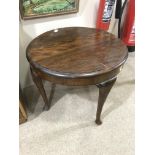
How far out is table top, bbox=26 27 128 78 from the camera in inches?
48.5

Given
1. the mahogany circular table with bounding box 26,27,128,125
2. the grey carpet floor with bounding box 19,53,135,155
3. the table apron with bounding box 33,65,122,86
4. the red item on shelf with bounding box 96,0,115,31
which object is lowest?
the grey carpet floor with bounding box 19,53,135,155

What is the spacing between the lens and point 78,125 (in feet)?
5.16

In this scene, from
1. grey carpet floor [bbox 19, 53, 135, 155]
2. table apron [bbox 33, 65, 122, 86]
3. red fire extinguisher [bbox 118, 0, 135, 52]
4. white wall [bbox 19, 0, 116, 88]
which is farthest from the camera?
red fire extinguisher [bbox 118, 0, 135, 52]

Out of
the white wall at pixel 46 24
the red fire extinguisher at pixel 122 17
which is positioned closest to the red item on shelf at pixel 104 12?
the red fire extinguisher at pixel 122 17

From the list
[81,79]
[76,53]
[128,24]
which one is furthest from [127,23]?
[81,79]

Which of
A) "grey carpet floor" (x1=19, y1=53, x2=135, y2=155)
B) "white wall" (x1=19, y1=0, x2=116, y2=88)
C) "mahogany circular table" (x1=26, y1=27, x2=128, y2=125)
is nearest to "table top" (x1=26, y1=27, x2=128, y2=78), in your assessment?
"mahogany circular table" (x1=26, y1=27, x2=128, y2=125)

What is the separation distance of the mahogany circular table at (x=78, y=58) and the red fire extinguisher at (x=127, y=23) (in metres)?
0.60

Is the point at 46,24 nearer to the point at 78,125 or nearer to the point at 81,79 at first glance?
the point at 81,79

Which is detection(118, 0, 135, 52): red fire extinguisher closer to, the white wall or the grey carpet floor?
the white wall

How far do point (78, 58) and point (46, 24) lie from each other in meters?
0.57

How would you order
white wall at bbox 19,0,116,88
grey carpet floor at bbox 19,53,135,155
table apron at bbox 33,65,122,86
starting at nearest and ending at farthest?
table apron at bbox 33,65,122,86 → grey carpet floor at bbox 19,53,135,155 → white wall at bbox 19,0,116,88
